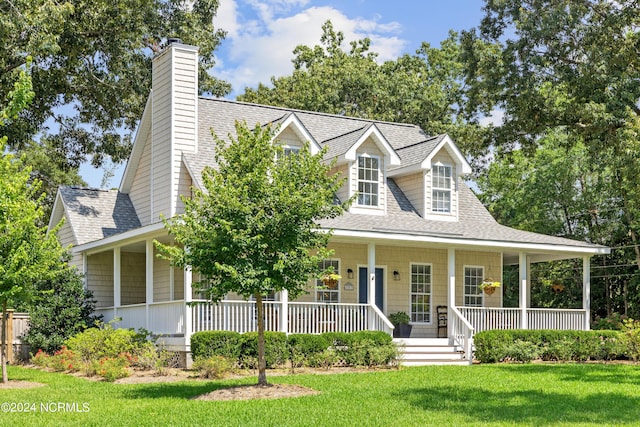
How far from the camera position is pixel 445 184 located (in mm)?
24906

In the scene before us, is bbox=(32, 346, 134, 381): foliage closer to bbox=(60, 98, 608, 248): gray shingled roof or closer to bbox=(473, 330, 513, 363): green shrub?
bbox=(60, 98, 608, 248): gray shingled roof

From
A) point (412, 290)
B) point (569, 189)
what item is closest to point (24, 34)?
point (412, 290)

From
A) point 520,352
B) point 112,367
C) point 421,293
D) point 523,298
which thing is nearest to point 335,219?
point 421,293

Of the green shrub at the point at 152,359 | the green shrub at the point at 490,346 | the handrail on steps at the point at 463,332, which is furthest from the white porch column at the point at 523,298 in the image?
the green shrub at the point at 152,359

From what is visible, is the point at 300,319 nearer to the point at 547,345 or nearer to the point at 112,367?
the point at 112,367

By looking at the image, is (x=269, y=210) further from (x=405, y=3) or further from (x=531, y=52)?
(x=531, y=52)

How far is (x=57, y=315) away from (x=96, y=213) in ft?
13.3

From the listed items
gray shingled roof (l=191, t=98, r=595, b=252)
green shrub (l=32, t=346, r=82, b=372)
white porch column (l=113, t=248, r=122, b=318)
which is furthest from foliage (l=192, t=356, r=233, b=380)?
white porch column (l=113, t=248, r=122, b=318)

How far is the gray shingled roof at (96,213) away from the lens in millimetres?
24297

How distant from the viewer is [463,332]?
21.9 meters

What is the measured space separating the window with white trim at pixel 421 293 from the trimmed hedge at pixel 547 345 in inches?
125

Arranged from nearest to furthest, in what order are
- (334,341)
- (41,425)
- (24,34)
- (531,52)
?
(41,425)
(334,341)
(24,34)
(531,52)

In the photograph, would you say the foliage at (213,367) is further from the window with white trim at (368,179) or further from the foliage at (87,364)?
the window with white trim at (368,179)

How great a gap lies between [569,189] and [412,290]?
1334 centimetres
